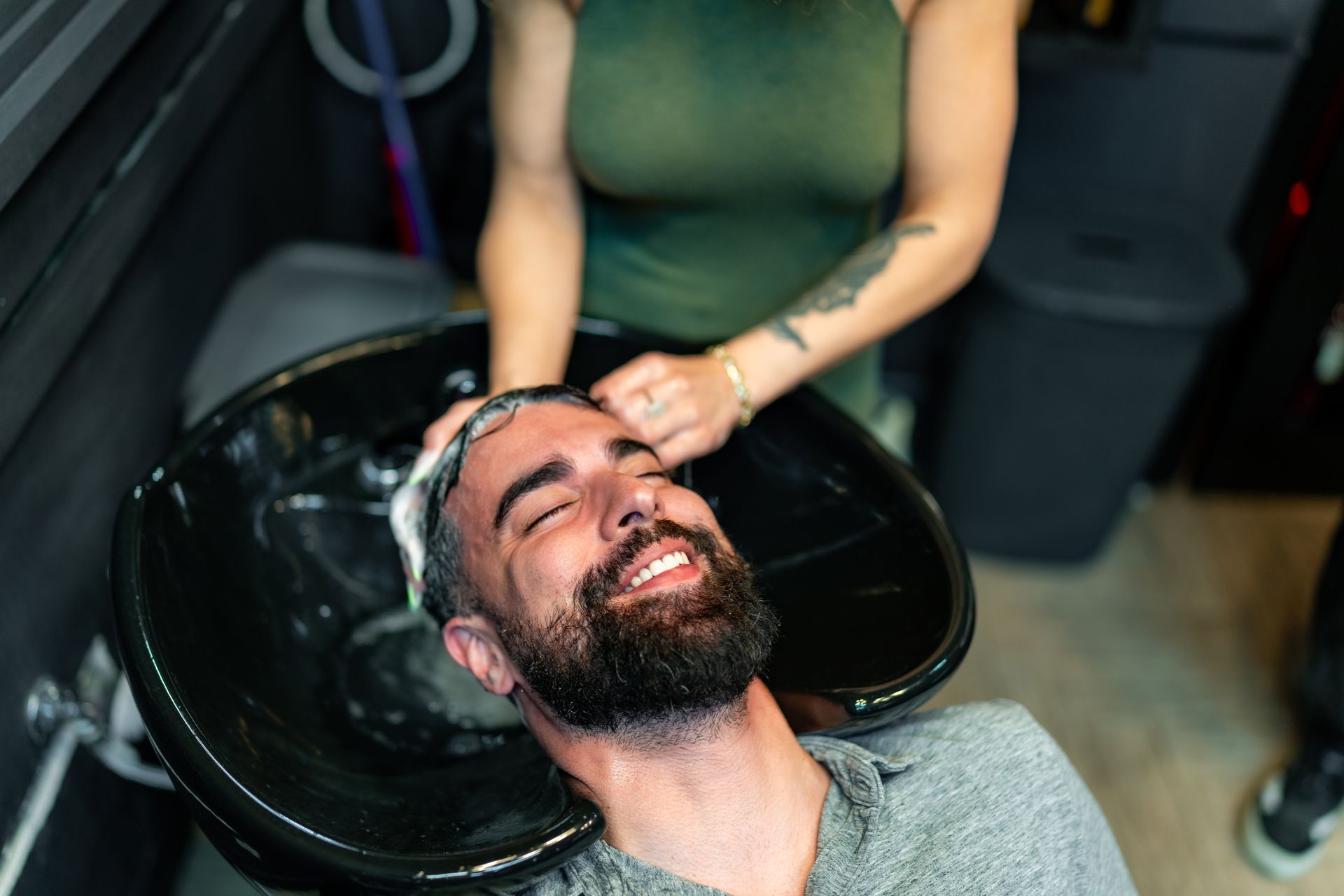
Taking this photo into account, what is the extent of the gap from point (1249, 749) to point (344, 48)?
2.31 metres

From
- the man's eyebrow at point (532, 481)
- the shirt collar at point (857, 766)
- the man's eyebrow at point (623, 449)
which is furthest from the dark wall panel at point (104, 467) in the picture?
the shirt collar at point (857, 766)

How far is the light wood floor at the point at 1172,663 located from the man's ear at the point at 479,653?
125 centimetres

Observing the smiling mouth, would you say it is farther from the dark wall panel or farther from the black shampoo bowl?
the dark wall panel

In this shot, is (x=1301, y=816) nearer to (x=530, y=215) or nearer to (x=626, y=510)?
(x=626, y=510)

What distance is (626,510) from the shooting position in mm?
1018

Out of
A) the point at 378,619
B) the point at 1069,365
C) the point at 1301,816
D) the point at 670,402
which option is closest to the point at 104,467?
the point at 378,619

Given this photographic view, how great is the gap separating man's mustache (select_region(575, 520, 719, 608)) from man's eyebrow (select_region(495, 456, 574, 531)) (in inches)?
4.7

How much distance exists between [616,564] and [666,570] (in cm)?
5

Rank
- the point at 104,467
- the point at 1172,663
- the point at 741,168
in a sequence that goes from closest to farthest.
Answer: the point at 741,168 < the point at 104,467 < the point at 1172,663

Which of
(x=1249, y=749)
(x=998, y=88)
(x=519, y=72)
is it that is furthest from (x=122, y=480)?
(x=1249, y=749)

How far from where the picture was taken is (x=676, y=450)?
1.14 m

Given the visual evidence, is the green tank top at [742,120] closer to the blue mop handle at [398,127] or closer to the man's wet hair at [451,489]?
the man's wet hair at [451,489]

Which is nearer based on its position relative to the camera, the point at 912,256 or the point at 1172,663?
the point at 912,256

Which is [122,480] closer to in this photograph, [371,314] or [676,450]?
[371,314]
